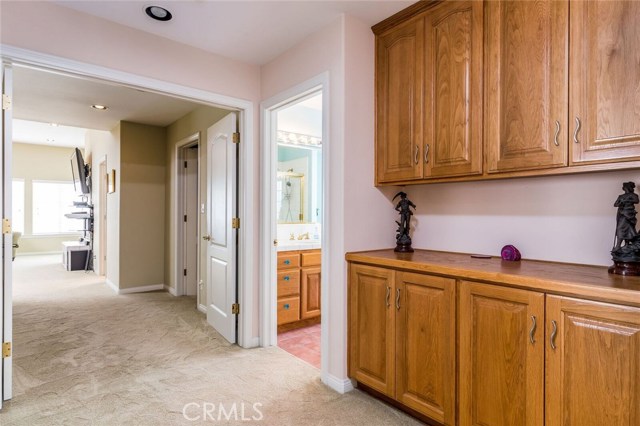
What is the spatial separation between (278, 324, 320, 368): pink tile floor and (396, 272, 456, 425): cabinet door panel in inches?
37.0

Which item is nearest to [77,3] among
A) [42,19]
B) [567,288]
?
[42,19]

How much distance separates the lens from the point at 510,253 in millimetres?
1968

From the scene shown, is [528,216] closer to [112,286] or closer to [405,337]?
[405,337]

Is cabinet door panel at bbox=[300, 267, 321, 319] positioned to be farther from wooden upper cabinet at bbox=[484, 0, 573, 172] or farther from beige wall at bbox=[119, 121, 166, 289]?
beige wall at bbox=[119, 121, 166, 289]

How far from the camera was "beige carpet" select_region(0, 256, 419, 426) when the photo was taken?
2.04 meters

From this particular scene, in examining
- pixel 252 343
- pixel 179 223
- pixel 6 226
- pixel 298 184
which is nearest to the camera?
pixel 6 226

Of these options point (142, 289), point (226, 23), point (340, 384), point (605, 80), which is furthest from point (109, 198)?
point (605, 80)

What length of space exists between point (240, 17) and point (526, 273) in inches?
89.2

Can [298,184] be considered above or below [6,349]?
above

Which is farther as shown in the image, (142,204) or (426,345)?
(142,204)

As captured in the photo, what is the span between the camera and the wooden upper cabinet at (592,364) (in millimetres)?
1253

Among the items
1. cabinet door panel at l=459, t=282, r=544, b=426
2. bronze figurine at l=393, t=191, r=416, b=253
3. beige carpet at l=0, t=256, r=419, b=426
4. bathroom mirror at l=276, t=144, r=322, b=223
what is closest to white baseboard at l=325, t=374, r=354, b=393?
beige carpet at l=0, t=256, r=419, b=426

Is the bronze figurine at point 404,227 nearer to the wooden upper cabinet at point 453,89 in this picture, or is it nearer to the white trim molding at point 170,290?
the wooden upper cabinet at point 453,89

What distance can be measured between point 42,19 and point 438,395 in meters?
3.14
